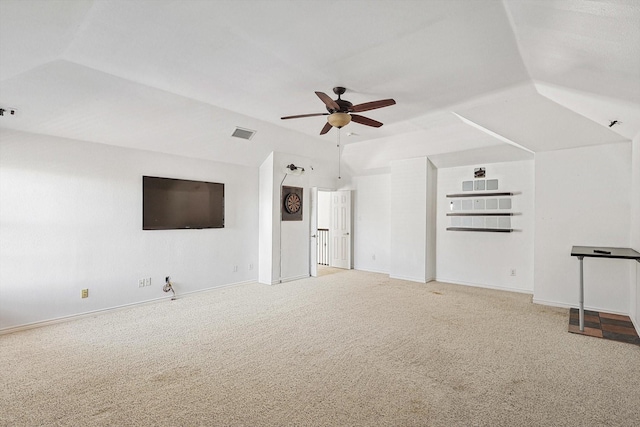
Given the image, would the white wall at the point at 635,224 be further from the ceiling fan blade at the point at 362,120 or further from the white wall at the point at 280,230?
the white wall at the point at 280,230

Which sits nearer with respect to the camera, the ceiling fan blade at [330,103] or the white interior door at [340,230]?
the ceiling fan blade at [330,103]

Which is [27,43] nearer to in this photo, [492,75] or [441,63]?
[441,63]

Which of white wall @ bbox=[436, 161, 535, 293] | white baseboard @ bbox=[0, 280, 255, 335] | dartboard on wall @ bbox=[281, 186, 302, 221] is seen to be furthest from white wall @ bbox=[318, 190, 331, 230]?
white baseboard @ bbox=[0, 280, 255, 335]

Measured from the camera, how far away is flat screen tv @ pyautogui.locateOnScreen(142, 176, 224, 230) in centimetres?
493

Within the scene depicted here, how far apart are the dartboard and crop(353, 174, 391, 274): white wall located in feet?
6.49

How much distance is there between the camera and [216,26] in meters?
2.46

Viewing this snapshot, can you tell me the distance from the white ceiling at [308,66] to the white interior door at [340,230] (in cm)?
322

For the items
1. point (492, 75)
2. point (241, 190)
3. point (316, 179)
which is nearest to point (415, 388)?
point (492, 75)

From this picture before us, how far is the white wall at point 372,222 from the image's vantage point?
764cm

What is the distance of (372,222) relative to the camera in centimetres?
789

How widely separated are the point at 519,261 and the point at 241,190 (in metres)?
5.25

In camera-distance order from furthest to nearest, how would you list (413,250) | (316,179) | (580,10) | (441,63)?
(316,179) < (413,250) < (441,63) < (580,10)

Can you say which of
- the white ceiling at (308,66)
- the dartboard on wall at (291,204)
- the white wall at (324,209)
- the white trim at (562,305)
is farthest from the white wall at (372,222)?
the white trim at (562,305)

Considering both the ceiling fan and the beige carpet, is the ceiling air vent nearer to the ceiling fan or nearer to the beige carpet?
the ceiling fan
